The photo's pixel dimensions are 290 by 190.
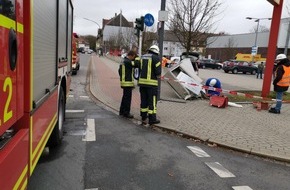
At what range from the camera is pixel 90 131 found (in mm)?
7059

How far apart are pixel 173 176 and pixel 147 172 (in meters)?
0.38

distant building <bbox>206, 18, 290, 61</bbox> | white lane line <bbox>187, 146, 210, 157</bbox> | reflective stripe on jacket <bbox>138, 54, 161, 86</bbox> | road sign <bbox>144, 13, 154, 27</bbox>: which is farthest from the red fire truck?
distant building <bbox>206, 18, 290, 61</bbox>

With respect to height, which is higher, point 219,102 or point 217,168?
point 219,102

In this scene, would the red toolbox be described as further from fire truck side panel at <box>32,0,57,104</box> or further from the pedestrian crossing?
Answer: fire truck side panel at <box>32,0,57,104</box>

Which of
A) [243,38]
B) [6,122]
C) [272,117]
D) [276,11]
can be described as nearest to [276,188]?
[6,122]

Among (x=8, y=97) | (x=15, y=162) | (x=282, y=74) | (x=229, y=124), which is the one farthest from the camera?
(x=282, y=74)

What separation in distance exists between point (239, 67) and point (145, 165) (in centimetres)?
3661

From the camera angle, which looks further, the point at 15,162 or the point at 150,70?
the point at 150,70

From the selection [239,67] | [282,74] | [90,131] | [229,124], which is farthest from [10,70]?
[239,67]

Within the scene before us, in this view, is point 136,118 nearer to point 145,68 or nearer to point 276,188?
point 145,68

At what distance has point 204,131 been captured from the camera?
7.26m

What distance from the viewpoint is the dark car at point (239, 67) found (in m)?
39.6

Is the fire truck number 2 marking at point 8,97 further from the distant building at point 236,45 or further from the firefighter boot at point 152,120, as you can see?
the distant building at point 236,45

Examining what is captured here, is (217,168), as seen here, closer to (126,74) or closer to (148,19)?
(126,74)
